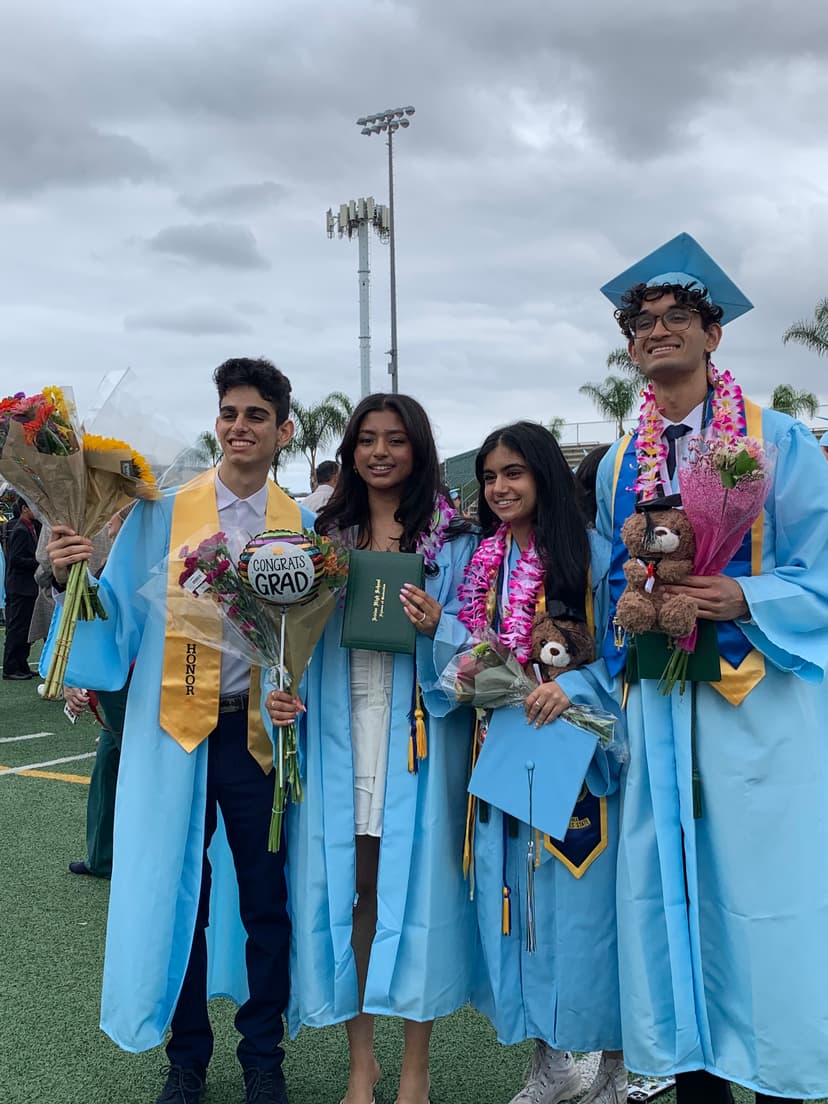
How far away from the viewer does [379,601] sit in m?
2.83

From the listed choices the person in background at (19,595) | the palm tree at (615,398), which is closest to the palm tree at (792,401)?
the palm tree at (615,398)

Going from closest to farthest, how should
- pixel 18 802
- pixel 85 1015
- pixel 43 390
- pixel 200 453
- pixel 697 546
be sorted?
pixel 697 546
pixel 43 390
pixel 200 453
pixel 85 1015
pixel 18 802

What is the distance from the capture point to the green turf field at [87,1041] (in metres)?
3.04

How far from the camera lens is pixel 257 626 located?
2.79m

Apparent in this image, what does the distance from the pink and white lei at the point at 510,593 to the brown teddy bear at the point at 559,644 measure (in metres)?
0.03

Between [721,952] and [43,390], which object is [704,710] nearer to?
[721,952]

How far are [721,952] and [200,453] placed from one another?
80.4 inches

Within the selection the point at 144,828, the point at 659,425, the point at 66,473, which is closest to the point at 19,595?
the point at 144,828

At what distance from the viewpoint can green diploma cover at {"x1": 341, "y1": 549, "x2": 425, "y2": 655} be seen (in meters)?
2.81

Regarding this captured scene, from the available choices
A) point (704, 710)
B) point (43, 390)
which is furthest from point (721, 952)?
point (43, 390)

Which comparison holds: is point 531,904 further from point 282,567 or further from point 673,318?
point 673,318

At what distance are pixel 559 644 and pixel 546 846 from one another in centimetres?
57

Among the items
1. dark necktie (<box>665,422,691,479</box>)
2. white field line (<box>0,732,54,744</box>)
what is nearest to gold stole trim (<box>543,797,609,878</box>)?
dark necktie (<box>665,422,691,479</box>)

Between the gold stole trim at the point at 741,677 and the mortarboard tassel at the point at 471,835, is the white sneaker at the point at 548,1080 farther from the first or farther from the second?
the gold stole trim at the point at 741,677
